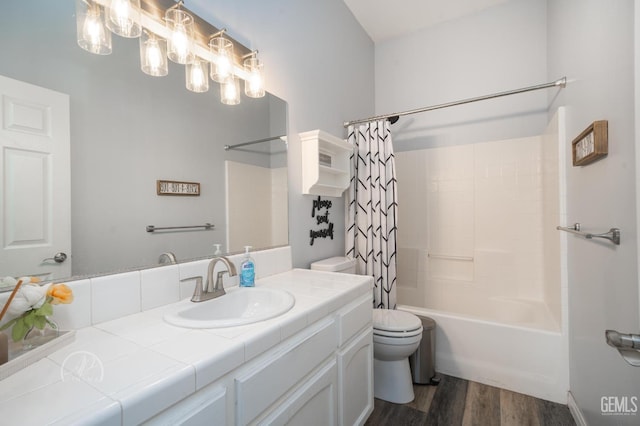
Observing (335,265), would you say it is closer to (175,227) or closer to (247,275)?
(247,275)

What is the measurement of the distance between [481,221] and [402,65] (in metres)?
1.74

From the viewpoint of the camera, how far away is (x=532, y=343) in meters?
1.82

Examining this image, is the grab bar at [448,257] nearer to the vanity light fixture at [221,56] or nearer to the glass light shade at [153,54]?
the vanity light fixture at [221,56]

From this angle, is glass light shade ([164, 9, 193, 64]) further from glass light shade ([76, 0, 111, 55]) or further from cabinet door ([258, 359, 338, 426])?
cabinet door ([258, 359, 338, 426])

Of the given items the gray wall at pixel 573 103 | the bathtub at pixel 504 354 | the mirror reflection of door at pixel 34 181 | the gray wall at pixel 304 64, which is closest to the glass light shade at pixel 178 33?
the gray wall at pixel 304 64

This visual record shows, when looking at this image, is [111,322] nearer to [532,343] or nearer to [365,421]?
[365,421]

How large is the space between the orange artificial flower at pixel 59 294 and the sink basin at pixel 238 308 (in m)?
0.27

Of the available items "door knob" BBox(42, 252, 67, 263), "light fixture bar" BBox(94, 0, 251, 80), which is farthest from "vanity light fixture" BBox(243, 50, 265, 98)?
"door knob" BBox(42, 252, 67, 263)

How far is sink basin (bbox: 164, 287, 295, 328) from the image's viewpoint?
2.99ft

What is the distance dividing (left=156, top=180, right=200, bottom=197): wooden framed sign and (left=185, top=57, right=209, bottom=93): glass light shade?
431 millimetres

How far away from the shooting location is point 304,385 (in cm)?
102

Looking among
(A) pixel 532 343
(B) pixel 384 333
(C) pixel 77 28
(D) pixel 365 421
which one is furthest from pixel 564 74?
(C) pixel 77 28

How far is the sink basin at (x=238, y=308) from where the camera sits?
0.91m

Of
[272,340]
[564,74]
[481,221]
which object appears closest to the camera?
[272,340]
